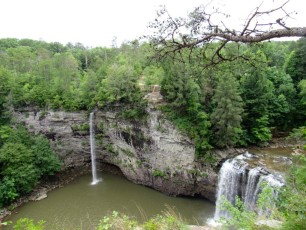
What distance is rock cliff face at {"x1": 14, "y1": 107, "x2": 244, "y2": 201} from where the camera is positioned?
1878 cm

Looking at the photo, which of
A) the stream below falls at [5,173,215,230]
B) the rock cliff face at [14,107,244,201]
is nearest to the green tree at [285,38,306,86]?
the rock cliff face at [14,107,244,201]

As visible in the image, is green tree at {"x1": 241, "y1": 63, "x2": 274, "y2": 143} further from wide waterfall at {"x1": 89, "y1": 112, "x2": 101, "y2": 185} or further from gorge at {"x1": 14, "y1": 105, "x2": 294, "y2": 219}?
wide waterfall at {"x1": 89, "y1": 112, "x2": 101, "y2": 185}

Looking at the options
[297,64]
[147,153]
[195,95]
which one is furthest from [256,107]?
[147,153]

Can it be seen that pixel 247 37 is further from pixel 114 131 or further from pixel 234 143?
pixel 114 131

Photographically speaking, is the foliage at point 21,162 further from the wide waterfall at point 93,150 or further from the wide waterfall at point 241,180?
the wide waterfall at point 241,180

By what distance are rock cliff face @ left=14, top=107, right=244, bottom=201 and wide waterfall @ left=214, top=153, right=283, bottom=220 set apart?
0.95 metres

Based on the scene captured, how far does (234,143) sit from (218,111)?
275 cm

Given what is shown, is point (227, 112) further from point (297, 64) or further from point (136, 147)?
point (297, 64)

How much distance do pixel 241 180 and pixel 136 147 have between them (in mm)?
8681

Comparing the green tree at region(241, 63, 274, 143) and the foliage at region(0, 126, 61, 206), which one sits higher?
the green tree at region(241, 63, 274, 143)

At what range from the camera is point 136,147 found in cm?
2119

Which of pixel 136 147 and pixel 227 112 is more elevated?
pixel 227 112

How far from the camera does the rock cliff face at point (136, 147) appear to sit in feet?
61.6

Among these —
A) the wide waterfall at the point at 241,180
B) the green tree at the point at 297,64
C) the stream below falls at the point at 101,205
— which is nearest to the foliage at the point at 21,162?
the stream below falls at the point at 101,205
